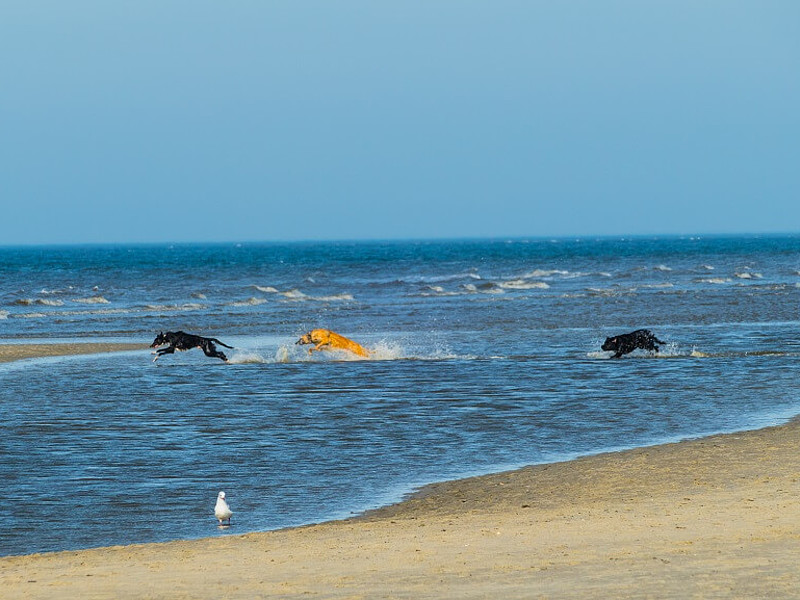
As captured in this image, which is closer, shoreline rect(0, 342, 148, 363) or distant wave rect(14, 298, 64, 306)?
shoreline rect(0, 342, 148, 363)

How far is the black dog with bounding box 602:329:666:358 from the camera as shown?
2186cm

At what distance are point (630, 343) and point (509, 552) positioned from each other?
1492 centimetres

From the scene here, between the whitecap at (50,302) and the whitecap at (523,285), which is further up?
the whitecap at (523,285)

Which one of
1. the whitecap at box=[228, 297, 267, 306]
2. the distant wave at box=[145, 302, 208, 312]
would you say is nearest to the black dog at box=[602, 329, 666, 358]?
the distant wave at box=[145, 302, 208, 312]

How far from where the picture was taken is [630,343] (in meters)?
22.0

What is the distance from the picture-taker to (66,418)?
14.8 m

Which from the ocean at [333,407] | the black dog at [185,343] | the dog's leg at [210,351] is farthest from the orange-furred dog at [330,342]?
the black dog at [185,343]

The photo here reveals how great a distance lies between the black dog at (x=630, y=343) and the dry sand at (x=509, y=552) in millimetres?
11348

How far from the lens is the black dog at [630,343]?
21.9 m

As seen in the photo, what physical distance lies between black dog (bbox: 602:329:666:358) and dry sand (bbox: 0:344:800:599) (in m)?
11.3

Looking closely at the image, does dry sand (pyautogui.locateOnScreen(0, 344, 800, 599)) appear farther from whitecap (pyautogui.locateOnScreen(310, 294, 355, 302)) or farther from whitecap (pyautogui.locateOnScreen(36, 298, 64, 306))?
whitecap (pyautogui.locateOnScreen(36, 298, 64, 306))

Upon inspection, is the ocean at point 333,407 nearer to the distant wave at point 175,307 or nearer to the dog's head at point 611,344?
the dog's head at point 611,344

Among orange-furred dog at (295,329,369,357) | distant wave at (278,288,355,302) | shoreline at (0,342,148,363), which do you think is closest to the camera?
orange-furred dog at (295,329,369,357)

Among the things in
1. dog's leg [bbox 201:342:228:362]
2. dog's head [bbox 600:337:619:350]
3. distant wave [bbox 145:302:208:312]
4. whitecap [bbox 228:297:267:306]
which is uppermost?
dog's head [bbox 600:337:619:350]
